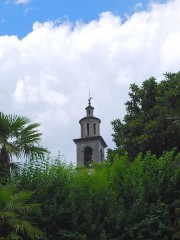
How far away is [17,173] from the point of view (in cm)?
1600

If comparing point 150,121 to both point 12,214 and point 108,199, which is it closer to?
point 108,199

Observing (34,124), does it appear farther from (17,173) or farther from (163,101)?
(163,101)

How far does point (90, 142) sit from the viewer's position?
48.7 m

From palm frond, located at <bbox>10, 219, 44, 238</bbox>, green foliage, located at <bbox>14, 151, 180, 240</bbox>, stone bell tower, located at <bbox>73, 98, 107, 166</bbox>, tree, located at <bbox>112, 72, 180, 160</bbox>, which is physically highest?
stone bell tower, located at <bbox>73, 98, 107, 166</bbox>

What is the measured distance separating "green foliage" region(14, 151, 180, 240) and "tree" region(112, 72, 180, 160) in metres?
5.30

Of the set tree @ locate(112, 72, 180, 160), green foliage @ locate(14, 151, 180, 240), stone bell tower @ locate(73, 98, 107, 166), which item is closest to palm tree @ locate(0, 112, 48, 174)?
green foliage @ locate(14, 151, 180, 240)

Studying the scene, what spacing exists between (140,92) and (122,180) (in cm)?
912

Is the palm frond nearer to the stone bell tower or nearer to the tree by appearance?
the tree

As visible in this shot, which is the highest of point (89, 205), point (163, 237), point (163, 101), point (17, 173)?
point (163, 101)

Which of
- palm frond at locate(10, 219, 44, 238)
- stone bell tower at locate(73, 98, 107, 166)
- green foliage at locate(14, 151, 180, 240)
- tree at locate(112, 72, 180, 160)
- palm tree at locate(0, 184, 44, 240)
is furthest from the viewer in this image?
stone bell tower at locate(73, 98, 107, 166)

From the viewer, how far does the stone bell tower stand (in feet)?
158

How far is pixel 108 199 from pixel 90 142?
108ft

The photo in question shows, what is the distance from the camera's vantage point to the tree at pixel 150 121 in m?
22.7

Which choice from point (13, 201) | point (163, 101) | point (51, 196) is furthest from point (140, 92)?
point (13, 201)
